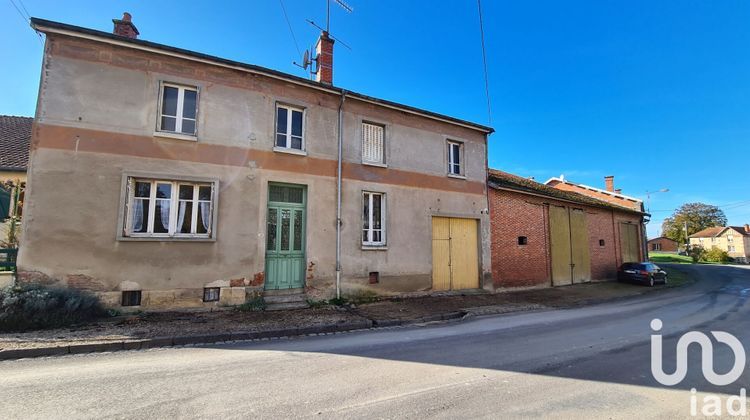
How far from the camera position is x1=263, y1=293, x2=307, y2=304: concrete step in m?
9.22

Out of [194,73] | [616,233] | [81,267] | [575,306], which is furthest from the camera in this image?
[616,233]

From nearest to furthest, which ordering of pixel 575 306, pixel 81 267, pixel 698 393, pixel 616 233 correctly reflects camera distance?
pixel 698 393
pixel 81 267
pixel 575 306
pixel 616 233

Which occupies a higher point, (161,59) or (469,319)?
(161,59)

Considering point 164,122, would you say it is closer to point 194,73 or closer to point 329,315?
point 194,73

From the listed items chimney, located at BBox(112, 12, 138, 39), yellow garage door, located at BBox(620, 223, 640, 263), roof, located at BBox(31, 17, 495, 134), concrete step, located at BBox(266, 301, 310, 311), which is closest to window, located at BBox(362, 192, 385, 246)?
concrete step, located at BBox(266, 301, 310, 311)

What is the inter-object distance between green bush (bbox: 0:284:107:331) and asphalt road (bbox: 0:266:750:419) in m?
1.89

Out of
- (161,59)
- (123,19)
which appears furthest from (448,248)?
(123,19)

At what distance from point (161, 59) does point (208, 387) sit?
27.3 feet

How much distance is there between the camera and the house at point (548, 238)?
13938 mm

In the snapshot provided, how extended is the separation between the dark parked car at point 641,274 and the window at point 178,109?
21.1 m

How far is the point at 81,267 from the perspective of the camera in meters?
7.64

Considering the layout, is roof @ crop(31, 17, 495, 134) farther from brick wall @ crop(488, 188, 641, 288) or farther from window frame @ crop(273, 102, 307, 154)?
brick wall @ crop(488, 188, 641, 288)

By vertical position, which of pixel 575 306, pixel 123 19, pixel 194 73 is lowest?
pixel 575 306

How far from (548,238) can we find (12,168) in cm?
2004
